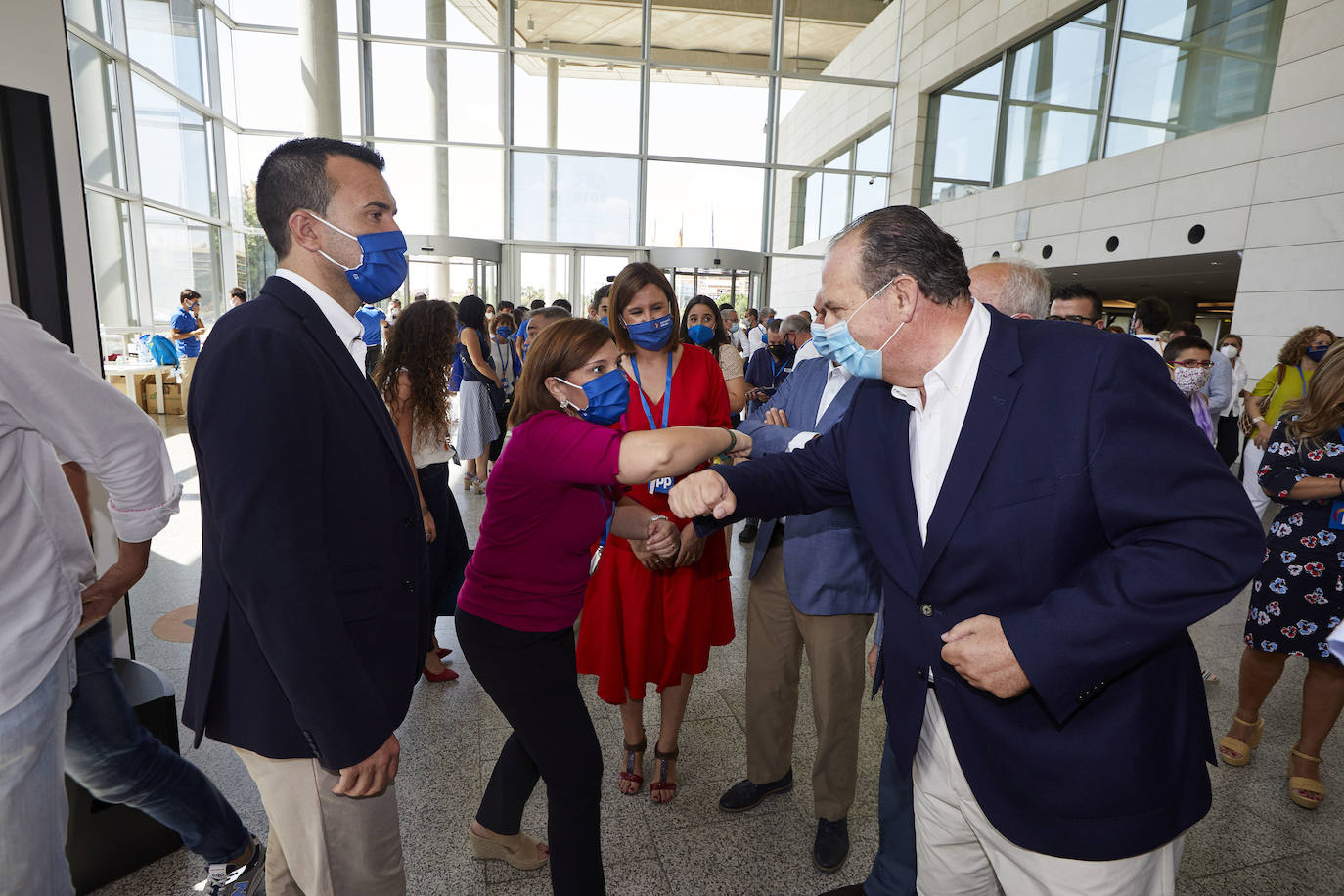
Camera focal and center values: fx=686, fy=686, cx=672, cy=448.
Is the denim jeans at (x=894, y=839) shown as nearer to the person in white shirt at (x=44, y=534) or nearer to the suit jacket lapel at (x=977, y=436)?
the suit jacket lapel at (x=977, y=436)

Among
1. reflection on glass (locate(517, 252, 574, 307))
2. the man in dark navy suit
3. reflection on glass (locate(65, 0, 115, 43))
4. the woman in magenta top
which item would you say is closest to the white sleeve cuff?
the woman in magenta top

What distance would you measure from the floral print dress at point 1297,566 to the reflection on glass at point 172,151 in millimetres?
15284

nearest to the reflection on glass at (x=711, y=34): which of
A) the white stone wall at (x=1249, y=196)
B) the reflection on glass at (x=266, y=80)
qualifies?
the white stone wall at (x=1249, y=196)

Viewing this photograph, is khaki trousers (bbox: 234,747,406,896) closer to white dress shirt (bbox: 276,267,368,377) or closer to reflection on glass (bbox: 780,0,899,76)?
white dress shirt (bbox: 276,267,368,377)

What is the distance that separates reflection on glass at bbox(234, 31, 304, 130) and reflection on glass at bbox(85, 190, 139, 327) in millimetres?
3717

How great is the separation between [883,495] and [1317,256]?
29.1 feet

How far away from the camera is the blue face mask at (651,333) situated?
8.56ft

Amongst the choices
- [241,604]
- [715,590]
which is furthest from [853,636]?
[241,604]

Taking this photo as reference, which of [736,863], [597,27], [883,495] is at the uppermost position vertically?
[597,27]

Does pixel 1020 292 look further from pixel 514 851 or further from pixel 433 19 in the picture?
pixel 433 19

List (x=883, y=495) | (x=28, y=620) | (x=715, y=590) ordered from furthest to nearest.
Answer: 1. (x=715, y=590)
2. (x=883, y=495)
3. (x=28, y=620)

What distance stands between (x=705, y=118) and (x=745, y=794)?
14.2m

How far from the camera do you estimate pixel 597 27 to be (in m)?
13.9

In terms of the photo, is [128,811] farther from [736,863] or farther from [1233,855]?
[1233,855]
